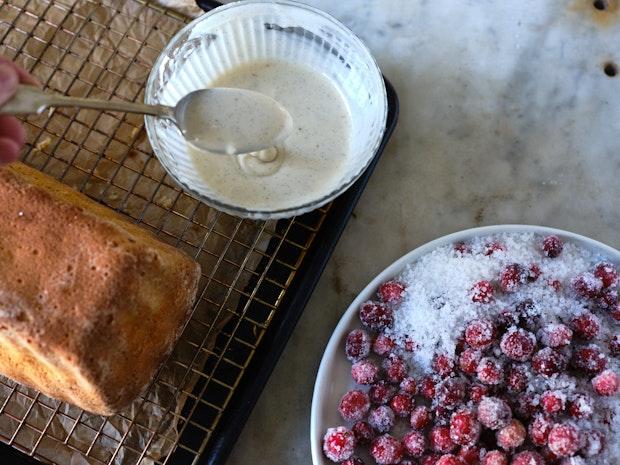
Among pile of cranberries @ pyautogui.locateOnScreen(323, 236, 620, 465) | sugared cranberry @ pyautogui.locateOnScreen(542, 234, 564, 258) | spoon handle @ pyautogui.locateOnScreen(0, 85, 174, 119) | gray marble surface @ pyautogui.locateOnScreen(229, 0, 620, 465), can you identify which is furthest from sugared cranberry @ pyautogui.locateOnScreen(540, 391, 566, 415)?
spoon handle @ pyautogui.locateOnScreen(0, 85, 174, 119)

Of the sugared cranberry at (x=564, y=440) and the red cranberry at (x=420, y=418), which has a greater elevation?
the sugared cranberry at (x=564, y=440)

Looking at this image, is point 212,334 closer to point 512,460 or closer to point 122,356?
point 122,356

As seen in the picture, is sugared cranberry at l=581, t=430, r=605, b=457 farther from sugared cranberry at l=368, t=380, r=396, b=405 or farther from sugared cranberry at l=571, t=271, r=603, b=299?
sugared cranberry at l=368, t=380, r=396, b=405

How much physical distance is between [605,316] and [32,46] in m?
1.46

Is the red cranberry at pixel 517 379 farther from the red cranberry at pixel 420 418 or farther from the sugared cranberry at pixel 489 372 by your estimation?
the red cranberry at pixel 420 418

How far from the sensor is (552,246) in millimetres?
1611

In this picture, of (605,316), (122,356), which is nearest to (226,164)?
(122,356)

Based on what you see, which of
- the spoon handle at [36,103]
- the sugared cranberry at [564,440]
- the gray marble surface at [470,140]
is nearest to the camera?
the spoon handle at [36,103]

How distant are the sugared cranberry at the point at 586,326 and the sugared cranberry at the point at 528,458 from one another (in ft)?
0.90

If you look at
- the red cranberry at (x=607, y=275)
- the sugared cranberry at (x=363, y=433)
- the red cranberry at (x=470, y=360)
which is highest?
the red cranberry at (x=607, y=275)

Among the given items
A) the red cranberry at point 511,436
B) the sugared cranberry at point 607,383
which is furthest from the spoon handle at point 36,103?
the sugared cranberry at point 607,383

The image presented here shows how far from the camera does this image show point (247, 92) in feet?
4.93

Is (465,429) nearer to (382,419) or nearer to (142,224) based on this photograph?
(382,419)

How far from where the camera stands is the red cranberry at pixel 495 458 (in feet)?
4.84
